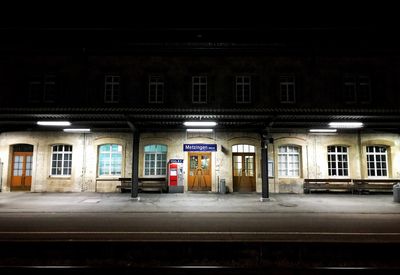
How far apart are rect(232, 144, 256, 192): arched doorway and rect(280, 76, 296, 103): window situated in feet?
12.9

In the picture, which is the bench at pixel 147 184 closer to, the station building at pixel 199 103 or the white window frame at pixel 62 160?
the station building at pixel 199 103

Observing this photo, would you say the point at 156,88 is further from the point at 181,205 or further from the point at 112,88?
the point at 181,205

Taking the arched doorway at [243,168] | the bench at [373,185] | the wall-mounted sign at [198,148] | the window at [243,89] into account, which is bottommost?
the bench at [373,185]

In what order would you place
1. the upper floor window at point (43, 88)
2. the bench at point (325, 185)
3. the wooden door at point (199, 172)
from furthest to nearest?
the upper floor window at point (43, 88)
the wooden door at point (199, 172)
the bench at point (325, 185)

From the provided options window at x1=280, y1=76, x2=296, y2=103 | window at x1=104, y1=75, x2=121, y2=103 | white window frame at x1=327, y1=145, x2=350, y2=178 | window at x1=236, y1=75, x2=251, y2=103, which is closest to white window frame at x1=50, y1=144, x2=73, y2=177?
window at x1=104, y1=75, x2=121, y2=103

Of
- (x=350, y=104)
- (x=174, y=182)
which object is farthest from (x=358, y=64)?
(x=174, y=182)

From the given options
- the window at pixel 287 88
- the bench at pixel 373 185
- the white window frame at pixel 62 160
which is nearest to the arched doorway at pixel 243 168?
the window at pixel 287 88

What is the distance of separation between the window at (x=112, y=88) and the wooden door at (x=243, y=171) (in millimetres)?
8193

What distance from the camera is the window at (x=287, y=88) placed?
14.9 meters

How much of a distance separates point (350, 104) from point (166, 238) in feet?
46.8

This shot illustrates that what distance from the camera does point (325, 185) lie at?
13.7 meters

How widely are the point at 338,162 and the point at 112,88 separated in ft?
47.7

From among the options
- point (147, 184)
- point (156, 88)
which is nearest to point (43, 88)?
point (156, 88)
